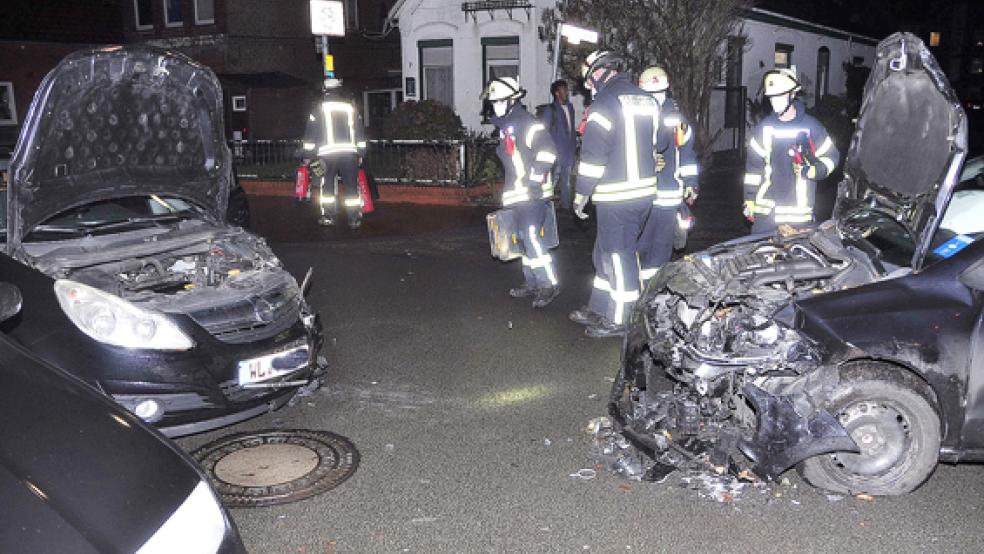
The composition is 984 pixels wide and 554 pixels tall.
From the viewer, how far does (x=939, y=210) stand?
4195mm

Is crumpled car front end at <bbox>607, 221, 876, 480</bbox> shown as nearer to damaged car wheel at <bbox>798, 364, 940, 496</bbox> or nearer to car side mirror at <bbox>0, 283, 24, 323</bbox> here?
damaged car wheel at <bbox>798, 364, 940, 496</bbox>

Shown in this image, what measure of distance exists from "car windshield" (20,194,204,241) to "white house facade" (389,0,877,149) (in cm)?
1380

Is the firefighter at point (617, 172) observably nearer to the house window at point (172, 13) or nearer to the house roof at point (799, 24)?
the house roof at point (799, 24)

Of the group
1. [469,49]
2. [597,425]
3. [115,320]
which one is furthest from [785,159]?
[469,49]

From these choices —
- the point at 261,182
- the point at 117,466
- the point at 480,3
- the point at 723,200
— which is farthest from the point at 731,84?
the point at 117,466

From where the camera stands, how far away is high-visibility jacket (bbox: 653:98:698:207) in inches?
295

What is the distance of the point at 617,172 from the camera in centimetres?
680

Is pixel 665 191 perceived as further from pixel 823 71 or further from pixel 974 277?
pixel 823 71

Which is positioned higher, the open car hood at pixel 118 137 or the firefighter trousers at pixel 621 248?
the open car hood at pixel 118 137

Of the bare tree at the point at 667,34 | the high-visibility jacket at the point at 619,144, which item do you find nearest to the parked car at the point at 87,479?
the high-visibility jacket at the point at 619,144

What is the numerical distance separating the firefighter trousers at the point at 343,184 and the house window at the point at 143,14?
54.9ft

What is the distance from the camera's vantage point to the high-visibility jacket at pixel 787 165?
22.5 ft

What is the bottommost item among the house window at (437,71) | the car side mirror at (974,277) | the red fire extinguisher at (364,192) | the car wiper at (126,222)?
the red fire extinguisher at (364,192)

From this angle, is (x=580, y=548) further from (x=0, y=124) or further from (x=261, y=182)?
(x=0, y=124)
